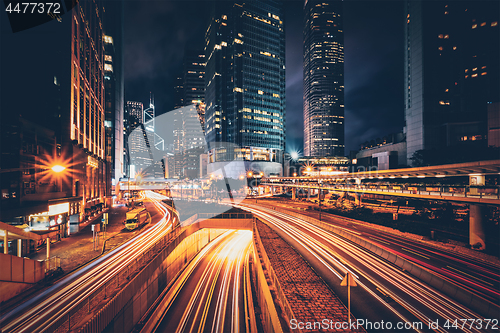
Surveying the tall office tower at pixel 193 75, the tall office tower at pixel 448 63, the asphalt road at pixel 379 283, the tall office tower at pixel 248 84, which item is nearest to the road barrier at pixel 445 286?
the asphalt road at pixel 379 283

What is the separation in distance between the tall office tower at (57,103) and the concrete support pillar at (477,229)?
46247 millimetres

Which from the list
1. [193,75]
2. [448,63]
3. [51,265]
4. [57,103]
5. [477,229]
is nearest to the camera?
[51,265]

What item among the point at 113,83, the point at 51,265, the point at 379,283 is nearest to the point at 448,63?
the point at 379,283

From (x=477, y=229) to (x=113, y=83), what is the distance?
105983 mm

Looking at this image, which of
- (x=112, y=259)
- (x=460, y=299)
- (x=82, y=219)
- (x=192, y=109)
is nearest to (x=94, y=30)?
(x=82, y=219)

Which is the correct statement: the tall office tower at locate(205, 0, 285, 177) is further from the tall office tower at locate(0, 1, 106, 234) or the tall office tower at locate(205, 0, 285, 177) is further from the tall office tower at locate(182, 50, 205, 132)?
the tall office tower at locate(0, 1, 106, 234)

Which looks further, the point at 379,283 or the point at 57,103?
the point at 57,103

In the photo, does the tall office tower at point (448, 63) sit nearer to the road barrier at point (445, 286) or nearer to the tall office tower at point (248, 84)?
the tall office tower at point (248, 84)

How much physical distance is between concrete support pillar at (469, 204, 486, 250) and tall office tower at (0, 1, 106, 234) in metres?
46.2

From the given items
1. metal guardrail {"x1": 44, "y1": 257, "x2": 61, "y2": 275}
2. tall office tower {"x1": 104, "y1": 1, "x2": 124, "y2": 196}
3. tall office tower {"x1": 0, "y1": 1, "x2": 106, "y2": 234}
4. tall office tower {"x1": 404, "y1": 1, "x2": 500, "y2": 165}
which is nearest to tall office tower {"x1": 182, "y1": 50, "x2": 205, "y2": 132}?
tall office tower {"x1": 104, "y1": 1, "x2": 124, "y2": 196}

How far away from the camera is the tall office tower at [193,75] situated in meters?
187

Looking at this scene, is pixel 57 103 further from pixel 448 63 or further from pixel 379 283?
pixel 448 63

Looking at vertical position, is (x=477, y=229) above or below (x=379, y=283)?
above

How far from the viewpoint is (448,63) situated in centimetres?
7944
